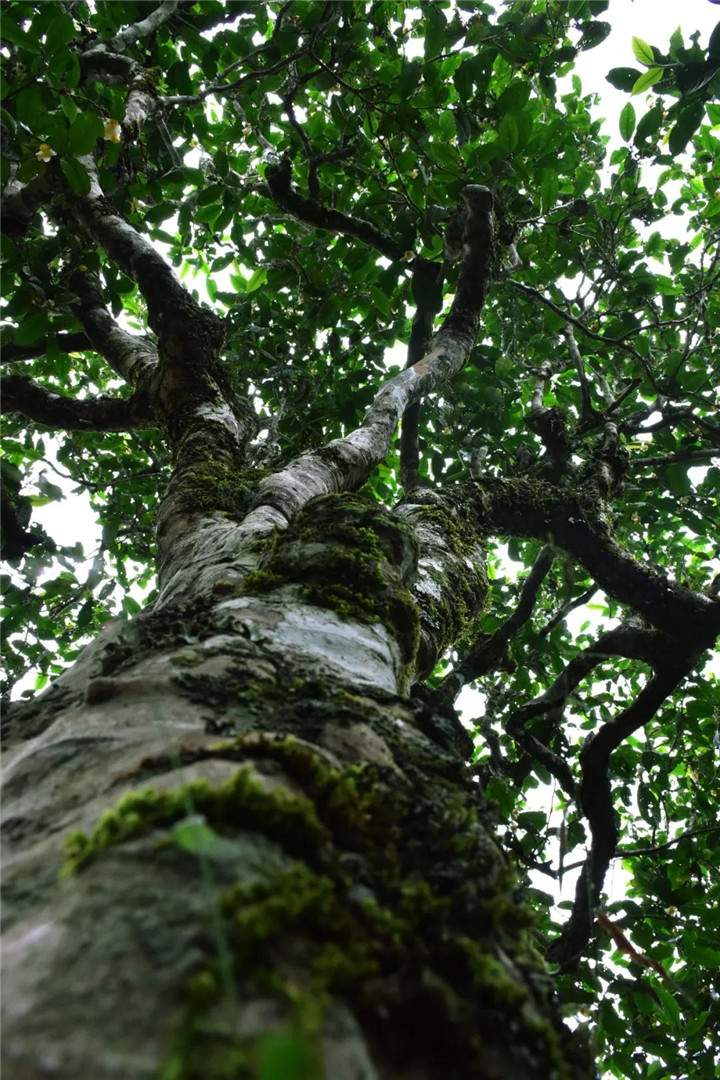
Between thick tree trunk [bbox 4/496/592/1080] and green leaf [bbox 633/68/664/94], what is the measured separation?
354 centimetres

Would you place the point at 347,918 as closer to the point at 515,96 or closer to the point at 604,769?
the point at 604,769

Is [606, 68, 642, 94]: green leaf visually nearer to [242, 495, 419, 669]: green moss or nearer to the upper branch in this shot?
the upper branch

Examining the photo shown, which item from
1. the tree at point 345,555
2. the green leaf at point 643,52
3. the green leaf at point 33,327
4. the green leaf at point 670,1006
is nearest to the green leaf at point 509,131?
the tree at point 345,555

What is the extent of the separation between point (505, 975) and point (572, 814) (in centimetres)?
390

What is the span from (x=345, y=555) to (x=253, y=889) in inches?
49.3

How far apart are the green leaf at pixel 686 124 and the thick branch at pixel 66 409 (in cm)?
282

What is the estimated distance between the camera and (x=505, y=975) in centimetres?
78

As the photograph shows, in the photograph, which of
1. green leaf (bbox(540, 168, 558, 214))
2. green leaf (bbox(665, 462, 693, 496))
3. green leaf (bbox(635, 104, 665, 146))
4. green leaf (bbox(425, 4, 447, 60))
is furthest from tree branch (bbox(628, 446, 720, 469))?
green leaf (bbox(425, 4, 447, 60))

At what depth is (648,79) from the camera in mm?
3500

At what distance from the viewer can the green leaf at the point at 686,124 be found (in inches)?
126

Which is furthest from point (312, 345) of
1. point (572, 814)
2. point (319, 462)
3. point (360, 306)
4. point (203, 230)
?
point (572, 814)

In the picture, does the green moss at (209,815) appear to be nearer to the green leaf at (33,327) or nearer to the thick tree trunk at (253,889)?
the thick tree trunk at (253,889)

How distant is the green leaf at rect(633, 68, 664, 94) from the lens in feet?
11.4

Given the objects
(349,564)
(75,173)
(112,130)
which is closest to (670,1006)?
(349,564)
